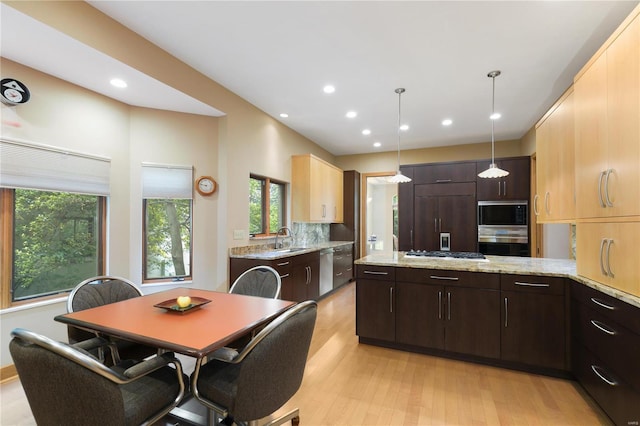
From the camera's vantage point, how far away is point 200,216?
11.6ft

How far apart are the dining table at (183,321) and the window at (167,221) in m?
1.46

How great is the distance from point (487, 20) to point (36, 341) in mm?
3376

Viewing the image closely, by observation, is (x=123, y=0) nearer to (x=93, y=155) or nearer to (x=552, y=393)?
(x=93, y=155)

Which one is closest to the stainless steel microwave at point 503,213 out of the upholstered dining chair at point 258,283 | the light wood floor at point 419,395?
the light wood floor at point 419,395

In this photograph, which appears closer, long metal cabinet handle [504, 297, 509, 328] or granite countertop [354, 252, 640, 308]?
granite countertop [354, 252, 640, 308]

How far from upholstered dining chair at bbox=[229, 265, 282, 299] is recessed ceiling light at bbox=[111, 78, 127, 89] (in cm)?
216

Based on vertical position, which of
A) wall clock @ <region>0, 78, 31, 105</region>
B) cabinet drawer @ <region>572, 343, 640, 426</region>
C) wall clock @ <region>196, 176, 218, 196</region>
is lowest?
cabinet drawer @ <region>572, 343, 640, 426</region>

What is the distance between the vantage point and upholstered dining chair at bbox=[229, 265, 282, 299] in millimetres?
2375

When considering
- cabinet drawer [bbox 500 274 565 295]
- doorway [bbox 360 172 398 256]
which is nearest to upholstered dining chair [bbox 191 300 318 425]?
cabinet drawer [bbox 500 274 565 295]

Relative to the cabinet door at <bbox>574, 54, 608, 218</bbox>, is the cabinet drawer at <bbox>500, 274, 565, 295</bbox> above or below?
below

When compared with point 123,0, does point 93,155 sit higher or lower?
lower

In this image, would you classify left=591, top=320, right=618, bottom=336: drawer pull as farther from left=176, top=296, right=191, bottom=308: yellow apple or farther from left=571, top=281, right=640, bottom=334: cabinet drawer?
left=176, top=296, right=191, bottom=308: yellow apple

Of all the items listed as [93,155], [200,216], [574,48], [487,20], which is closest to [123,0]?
[93,155]

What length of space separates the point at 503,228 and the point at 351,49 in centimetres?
381
